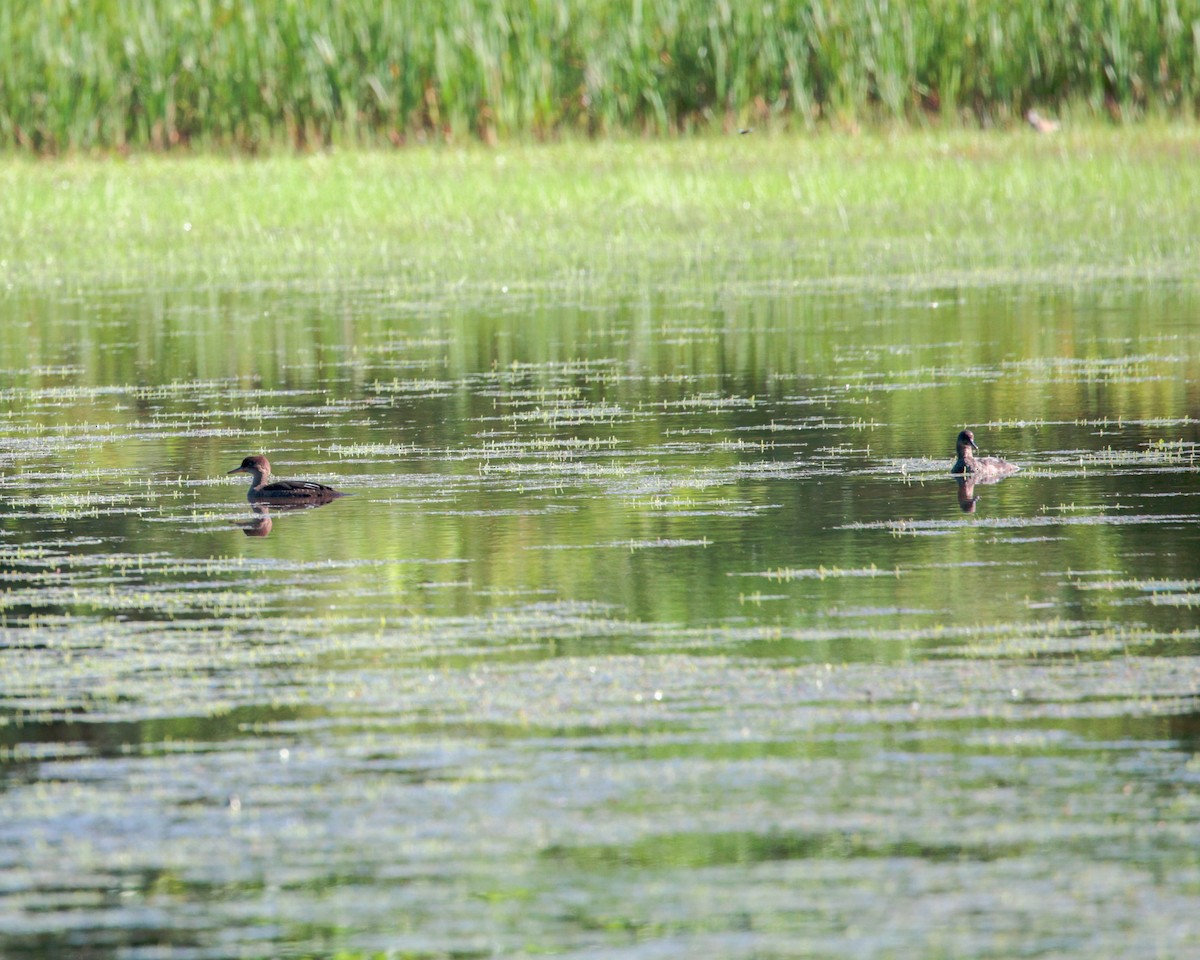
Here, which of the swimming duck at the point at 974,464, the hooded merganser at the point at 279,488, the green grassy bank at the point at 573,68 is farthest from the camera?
the green grassy bank at the point at 573,68

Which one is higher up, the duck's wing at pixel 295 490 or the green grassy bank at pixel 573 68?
the green grassy bank at pixel 573 68

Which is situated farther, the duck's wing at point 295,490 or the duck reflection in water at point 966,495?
the duck's wing at point 295,490

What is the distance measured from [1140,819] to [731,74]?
21.5 meters

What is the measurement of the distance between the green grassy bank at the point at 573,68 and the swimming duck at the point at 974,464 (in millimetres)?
15817

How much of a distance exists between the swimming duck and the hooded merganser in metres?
2.52

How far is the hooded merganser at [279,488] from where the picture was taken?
10.6 metres

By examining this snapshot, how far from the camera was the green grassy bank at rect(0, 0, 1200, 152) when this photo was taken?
26625 mm

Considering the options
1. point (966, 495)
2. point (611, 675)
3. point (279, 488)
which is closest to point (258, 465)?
point (279, 488)

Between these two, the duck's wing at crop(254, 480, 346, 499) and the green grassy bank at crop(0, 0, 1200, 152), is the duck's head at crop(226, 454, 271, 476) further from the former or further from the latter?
the green grassy bank at crop(0, 0, 1200, 152)

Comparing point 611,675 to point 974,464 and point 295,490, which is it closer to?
point 295,490

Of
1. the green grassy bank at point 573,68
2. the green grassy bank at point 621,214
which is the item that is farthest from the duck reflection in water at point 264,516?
the green grassy bank at point 573,68

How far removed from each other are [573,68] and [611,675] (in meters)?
20.3

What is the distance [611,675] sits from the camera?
728 cm

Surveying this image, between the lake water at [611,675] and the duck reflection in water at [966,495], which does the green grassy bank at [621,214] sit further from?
the duck reflection in water at [966,495]
